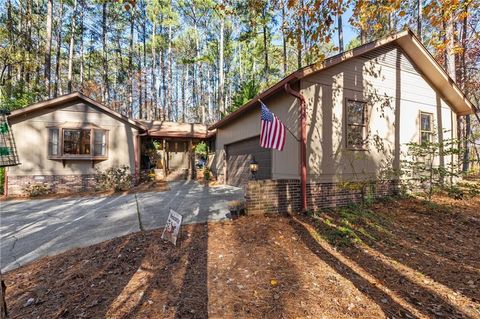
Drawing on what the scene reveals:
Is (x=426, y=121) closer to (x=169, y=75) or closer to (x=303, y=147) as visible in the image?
(x=303, y=147)

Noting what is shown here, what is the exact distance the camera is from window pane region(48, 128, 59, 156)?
33.0 feet

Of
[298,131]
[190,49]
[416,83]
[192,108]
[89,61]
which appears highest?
[190,49]

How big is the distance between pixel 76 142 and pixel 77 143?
57 millimetres

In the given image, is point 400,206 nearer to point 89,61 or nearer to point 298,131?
point 298,131

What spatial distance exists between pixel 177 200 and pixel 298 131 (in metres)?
4.72

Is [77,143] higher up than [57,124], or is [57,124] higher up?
[57,124]

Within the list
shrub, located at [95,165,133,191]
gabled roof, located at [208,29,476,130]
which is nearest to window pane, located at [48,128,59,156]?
shrub, located at [95,165,133,191]

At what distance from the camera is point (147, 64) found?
2588cm

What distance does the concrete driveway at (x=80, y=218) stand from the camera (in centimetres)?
441

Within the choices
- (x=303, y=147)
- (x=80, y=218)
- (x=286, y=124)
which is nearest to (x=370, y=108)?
(x=286, y=124)

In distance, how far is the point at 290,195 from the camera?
604 centimetres

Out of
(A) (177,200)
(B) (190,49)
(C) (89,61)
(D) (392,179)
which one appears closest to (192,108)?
(B) (190,49)

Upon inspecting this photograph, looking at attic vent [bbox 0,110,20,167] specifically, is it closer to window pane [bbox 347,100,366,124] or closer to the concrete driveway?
the concrete driveway

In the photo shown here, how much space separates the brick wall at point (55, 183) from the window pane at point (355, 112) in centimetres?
1076
